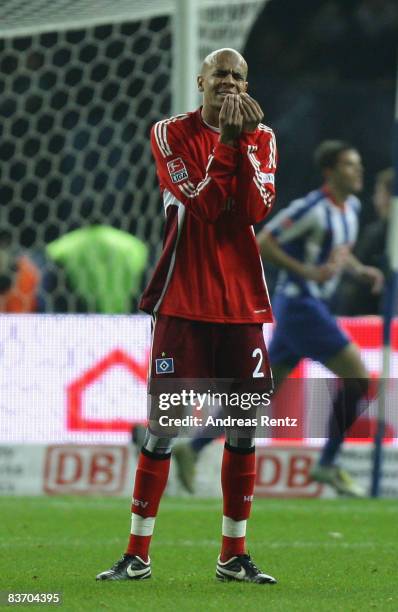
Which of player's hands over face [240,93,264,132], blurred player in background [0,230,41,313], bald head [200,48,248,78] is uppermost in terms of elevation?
bald head [200,48,248,78]

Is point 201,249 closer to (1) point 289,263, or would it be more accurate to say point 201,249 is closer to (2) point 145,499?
(2) point 145,499

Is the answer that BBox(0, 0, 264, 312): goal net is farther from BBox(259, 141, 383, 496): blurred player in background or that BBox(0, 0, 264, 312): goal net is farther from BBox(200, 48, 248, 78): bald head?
BBox(200, 48, 248, 78): bald head

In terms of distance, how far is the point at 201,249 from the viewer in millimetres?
5285

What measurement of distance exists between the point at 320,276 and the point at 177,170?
4220mm

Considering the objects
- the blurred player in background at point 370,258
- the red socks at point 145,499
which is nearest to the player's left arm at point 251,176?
the red socks at point 145,499

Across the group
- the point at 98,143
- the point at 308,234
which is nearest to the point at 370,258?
the point at 98,143

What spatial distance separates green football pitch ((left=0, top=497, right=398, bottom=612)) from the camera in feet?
16.0

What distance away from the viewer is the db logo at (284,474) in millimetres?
9148

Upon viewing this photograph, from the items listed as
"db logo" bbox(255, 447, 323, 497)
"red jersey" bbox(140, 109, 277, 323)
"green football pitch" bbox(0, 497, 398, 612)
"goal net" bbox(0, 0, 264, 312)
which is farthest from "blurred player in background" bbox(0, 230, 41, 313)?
"red jersey" bbox(140, 109, 277, 323)

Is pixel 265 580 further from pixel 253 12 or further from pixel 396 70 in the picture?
pixel 396 70

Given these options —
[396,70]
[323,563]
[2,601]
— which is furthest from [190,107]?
[396,70]

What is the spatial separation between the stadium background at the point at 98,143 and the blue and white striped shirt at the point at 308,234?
24.7 inches

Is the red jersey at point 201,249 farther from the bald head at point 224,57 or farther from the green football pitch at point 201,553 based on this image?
the green football pitch at point 201,553

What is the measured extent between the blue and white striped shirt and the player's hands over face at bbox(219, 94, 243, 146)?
4.28 m
